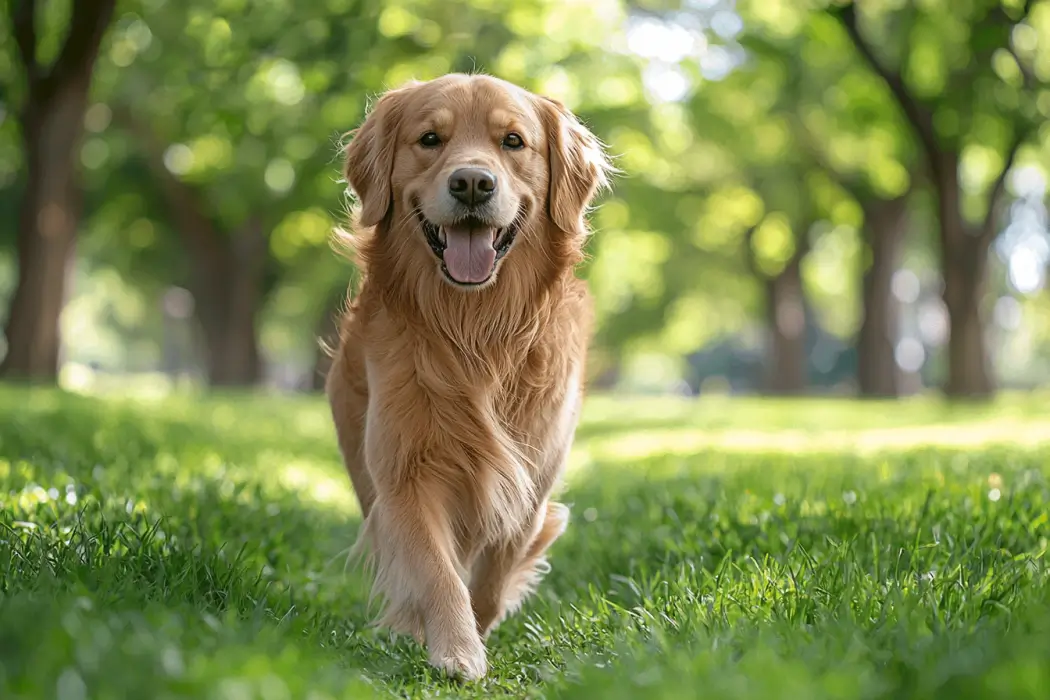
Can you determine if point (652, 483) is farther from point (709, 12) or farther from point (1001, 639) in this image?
point (709, 12)

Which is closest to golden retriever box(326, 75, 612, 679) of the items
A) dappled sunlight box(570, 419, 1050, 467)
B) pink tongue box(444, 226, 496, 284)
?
pink tongue box(444, 226, 496, 284)

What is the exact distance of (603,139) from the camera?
1516cm

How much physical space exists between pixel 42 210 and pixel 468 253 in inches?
464

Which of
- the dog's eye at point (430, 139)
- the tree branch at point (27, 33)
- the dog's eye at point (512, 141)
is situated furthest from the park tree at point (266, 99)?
the tree branch at point (27, 33)

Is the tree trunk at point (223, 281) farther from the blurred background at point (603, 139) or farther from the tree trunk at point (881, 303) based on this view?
the tree trunk at point (881, 303)

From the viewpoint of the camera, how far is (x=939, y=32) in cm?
1803

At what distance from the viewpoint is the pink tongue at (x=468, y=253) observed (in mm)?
4199

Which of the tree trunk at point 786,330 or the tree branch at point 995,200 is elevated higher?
the tree branch at point 995,200

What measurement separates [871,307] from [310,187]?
12817mm

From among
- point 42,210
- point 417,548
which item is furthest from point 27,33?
point 417,548

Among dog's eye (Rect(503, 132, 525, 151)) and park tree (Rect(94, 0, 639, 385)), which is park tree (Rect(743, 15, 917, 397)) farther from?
dog's eye (Rect(503, 132, 525, 151))

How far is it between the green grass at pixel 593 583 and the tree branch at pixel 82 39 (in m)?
6.10

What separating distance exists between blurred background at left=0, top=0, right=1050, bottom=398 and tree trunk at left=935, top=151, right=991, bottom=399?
0.12ft

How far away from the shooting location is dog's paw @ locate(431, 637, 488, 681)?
3566 millimetres
